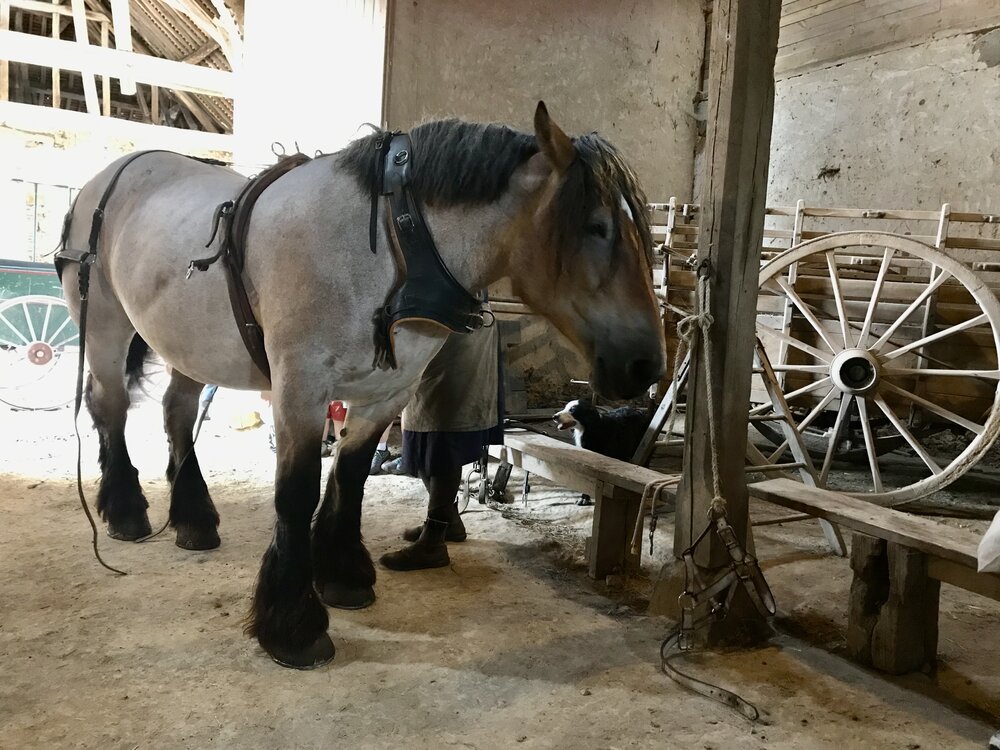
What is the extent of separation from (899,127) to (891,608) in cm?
597

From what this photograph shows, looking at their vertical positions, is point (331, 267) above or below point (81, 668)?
above

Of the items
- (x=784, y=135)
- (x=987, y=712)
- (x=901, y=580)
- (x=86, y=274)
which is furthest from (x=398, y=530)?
(x=784, y=135)

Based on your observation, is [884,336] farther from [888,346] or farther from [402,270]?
[402,270]

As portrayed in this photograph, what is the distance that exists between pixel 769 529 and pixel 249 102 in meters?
5.08

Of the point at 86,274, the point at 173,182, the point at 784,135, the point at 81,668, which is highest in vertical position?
the point at 784,135

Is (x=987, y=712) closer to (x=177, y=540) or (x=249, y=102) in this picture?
(x=177, y=540)

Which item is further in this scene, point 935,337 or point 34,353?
point 34,353

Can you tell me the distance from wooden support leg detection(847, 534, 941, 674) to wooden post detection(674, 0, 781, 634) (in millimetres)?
366

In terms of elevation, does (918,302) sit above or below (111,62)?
below

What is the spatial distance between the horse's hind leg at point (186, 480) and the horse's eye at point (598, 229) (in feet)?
6.64

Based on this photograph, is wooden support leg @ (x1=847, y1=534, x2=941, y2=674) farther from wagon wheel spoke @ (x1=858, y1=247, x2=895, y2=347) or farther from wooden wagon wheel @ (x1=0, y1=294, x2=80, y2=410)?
wooden wagon wheel @ (x1=0, y1=294, x2=80, y2=410)

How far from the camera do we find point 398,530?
10.4ft

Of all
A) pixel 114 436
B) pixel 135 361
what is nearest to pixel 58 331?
pixel 135 361

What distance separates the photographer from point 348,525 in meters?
2.36
